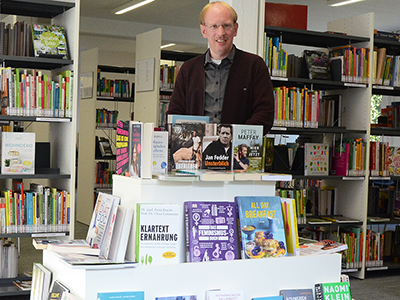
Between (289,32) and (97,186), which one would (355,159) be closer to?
(289,32)

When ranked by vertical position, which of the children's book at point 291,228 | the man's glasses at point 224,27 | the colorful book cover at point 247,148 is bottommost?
the children's book at point 291,228

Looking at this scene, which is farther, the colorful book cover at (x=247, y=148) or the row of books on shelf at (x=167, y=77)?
the row of books on shelf at (x=167, y=77)

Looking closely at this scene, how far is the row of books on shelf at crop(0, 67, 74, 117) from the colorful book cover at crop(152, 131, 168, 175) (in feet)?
7.55

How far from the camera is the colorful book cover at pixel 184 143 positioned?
2.09 meters

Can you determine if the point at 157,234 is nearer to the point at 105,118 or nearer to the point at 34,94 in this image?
the point at 34,94

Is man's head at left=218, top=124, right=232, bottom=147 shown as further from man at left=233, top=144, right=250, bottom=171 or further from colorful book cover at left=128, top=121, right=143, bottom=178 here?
colorful book cover at left=128, top=121, right=143, bottom=178

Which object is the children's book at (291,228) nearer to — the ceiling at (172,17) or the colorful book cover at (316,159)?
the colorful book cover at (316,159)

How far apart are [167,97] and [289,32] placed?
249 centimetres

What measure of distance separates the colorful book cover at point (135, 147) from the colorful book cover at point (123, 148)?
31 mm

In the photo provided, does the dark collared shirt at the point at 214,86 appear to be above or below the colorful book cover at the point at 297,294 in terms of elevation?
above

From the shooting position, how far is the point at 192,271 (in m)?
1.97

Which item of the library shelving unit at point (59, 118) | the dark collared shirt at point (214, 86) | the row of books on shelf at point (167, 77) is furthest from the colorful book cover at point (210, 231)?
the row of books on shelf at point (167, 77)

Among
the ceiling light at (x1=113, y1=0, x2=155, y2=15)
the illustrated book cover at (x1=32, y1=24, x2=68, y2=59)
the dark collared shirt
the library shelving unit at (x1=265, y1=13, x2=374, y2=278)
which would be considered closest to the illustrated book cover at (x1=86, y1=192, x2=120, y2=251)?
→ the dark collared shirt

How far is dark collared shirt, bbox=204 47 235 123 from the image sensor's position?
2.74 metres
